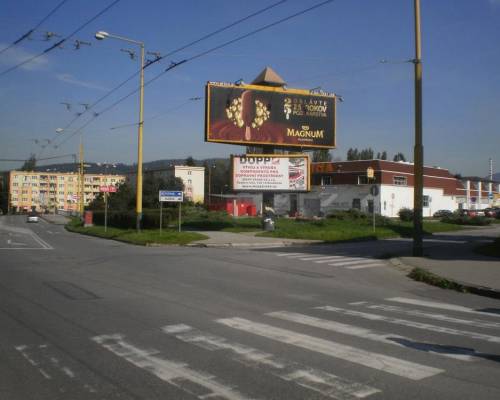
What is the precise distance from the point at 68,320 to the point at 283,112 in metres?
26.7

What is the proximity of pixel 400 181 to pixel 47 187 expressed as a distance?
127154mm

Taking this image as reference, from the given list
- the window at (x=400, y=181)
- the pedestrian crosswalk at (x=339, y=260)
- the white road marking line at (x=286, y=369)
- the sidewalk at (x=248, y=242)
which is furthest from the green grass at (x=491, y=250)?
the window at (x=400, y=181)

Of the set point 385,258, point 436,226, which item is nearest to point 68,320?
point 385,258

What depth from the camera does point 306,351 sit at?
635 centimetres

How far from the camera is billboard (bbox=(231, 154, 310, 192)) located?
31.8m

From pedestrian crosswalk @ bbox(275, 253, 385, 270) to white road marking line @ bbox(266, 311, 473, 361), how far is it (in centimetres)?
731

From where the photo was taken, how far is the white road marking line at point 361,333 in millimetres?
6500

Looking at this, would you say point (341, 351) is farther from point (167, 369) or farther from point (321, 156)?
point (321, 156)

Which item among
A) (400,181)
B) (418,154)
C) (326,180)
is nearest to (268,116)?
(418,154)

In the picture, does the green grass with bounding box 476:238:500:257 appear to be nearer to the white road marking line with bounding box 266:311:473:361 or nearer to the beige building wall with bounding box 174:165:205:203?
the white road marking line with bounding box 266:311:473:361


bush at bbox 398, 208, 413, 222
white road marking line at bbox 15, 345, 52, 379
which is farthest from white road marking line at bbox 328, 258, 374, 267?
bush at bbox 398, 208, 413, 222

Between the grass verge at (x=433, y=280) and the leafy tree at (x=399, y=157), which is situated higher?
the leafy tree at (x=399, y=157)

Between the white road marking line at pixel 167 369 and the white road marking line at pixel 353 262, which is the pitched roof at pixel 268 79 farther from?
the white road marking line at pixel 167 369

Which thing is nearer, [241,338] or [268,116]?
[241,338]
